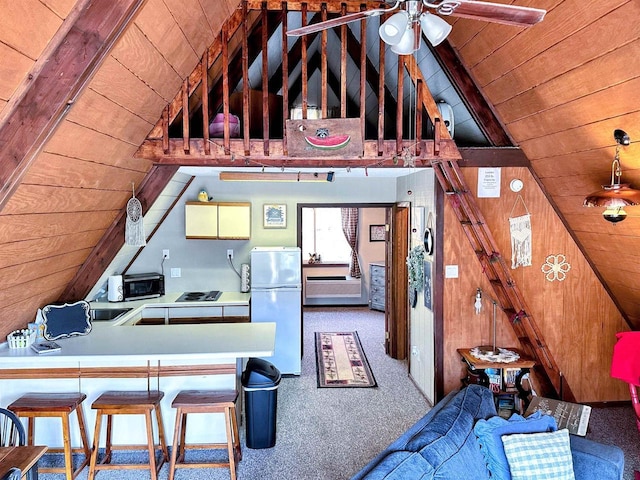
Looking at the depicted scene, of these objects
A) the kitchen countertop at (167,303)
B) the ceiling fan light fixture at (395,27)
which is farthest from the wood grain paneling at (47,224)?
the ceiling fan light fixture at (395,27)

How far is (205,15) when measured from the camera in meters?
2.66

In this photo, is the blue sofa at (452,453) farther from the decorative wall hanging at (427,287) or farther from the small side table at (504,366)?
the decorative wall hanging at (427,287)

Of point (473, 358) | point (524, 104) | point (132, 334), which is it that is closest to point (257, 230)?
point (132, 334)

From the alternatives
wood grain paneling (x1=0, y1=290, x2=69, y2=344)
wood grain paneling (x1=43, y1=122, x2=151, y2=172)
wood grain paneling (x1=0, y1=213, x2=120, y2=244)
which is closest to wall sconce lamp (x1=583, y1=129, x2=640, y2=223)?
wood grain paneling (x1=43, y1=122, x2=151, y2=172)

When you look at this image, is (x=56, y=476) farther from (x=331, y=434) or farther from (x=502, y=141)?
(x=502, y=141)

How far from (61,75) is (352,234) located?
660 centimetres

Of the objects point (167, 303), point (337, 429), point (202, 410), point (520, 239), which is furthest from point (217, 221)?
point (520, 239)

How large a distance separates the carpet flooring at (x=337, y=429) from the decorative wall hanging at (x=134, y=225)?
1.56 meters

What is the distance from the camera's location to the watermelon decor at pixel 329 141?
3.25 metres

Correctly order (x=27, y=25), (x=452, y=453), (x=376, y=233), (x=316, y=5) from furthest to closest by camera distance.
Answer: (x=376, y=233), (x=316, y=5), (x=452, y=453), (x=27, y=25)

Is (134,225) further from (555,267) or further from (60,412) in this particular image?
(555,267)

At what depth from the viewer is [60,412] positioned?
2.88 meters

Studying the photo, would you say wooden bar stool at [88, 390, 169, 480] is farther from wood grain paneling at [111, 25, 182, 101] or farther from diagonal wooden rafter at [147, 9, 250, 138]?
wood grain paneling at [111, 25, 182, 101]

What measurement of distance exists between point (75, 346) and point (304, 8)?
3.09 meters
